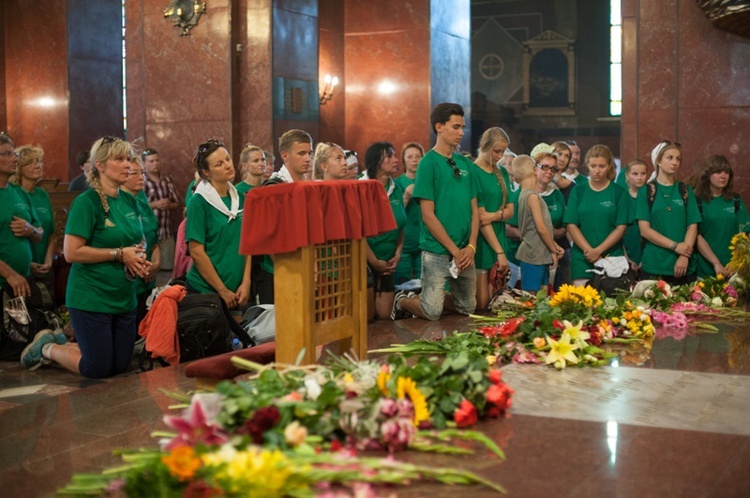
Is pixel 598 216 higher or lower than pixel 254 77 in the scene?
lower

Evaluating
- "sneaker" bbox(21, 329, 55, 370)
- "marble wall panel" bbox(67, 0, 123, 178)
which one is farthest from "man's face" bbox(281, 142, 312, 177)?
"marble wall panel" bbox(67, 0, 123, 178)

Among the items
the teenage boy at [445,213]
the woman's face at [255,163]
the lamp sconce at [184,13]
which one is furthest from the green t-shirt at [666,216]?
the lamp sconce at [184,13]

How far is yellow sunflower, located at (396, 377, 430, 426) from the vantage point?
3416mm

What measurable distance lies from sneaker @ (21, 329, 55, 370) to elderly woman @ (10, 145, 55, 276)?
1113 millimetres

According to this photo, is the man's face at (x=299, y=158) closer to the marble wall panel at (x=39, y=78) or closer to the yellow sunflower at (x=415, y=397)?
the yellow sunflower at (x=415, y=397)

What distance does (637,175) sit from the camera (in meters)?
8.25

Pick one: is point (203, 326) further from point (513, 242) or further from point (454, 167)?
point (513, 242)

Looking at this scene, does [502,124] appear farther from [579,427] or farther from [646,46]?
[579,427]

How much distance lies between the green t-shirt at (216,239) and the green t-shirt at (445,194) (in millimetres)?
1390

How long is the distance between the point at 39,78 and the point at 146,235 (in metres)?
8.61

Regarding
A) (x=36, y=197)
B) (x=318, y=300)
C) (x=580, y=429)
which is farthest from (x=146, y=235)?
(x=580, y=429)

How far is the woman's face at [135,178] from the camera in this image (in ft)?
20.5

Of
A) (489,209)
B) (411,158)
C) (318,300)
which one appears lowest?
(318,300)

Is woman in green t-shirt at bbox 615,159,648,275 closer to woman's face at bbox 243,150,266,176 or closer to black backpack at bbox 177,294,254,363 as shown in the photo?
woman's face at bbox 243,150,266,176
